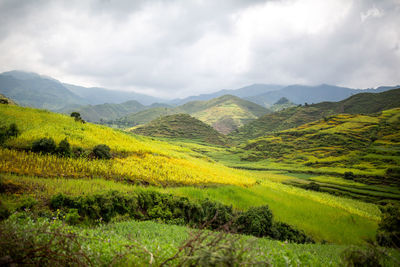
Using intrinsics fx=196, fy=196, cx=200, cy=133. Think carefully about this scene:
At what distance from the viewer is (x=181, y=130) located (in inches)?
5017

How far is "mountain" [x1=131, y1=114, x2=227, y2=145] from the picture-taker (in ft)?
389

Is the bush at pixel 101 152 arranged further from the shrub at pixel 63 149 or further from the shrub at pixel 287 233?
the shrub at pixel 287 233

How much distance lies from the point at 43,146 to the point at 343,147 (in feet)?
254

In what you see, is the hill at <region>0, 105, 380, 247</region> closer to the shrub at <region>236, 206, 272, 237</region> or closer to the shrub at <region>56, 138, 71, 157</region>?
the shrub at <region>56, 138, 71, 157</region>

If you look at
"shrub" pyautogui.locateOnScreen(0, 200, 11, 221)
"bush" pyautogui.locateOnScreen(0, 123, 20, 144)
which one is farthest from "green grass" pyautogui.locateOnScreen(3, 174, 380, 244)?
"bush" pyautogui.locateOnScreen(0, 123, 20, 144)

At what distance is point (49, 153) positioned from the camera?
12156 mm

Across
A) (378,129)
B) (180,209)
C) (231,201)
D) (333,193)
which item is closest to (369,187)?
(333,193)

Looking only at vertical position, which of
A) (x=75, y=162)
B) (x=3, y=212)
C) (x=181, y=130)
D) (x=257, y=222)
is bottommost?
(x=257, y=222)

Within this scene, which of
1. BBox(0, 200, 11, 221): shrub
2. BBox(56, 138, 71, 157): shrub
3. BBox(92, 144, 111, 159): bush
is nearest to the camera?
BBox(0, 200, 11, 221): shrub

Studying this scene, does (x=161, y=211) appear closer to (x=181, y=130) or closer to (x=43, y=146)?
(x=43, y=146)

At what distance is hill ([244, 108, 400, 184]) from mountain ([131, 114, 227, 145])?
3620 cm

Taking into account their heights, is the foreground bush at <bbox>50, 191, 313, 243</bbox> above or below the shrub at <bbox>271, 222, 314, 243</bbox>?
above

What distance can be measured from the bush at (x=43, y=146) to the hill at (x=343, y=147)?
5215 cm

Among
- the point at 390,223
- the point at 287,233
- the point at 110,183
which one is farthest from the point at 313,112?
the point at 110,183
